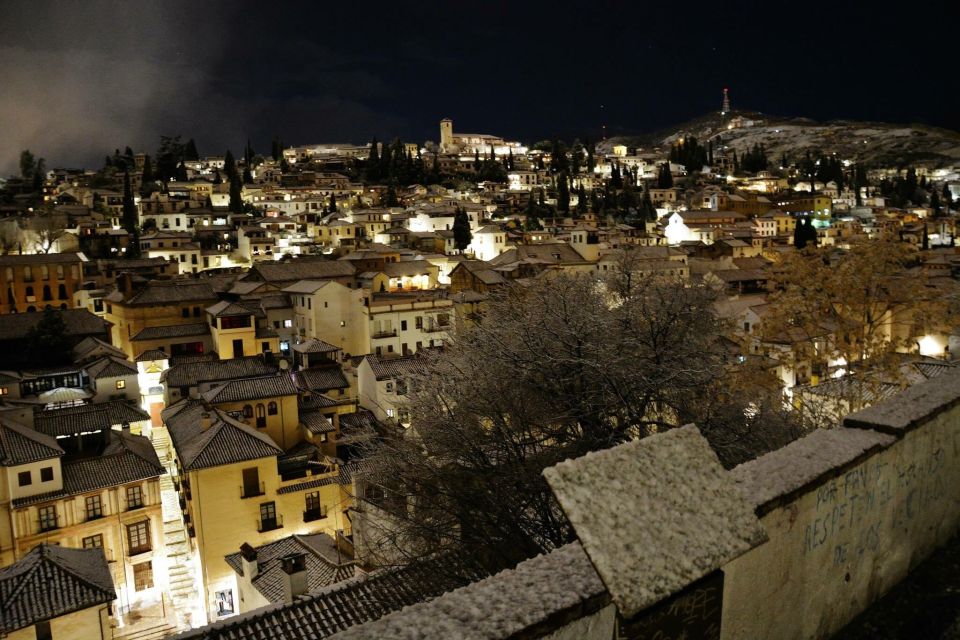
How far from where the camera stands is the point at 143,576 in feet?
78.4

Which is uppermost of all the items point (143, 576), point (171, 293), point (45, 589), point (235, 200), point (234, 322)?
point (235, 200)

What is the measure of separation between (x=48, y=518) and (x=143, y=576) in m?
3.90

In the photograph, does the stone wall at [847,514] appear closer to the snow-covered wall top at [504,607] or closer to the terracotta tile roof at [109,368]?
the snow-covered wall top at [504,607]

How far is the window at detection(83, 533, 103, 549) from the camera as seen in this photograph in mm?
22797

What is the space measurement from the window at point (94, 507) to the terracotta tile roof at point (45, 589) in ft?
13.4

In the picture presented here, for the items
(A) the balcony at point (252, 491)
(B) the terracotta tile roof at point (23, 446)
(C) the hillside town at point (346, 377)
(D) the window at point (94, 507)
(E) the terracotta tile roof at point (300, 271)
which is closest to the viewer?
(C) the hillside town at point (346, 377)

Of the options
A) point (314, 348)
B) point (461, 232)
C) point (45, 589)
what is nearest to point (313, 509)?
point (45, 589)

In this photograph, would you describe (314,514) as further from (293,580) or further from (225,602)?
(293,580)

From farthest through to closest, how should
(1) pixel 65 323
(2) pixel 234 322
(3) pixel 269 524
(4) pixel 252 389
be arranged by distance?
(1) pixel 65 323, (2) pixel 234 322, (4) pixel 252 389, (3) pixel 269 524

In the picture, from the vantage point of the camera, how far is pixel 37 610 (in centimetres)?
1686

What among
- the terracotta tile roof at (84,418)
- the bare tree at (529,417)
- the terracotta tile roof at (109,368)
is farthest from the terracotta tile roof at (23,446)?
the bare tree at (529,417)

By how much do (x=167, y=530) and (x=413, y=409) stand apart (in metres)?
19.6

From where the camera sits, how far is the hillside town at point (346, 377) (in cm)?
1144

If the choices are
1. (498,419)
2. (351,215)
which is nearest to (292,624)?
(498,419)
